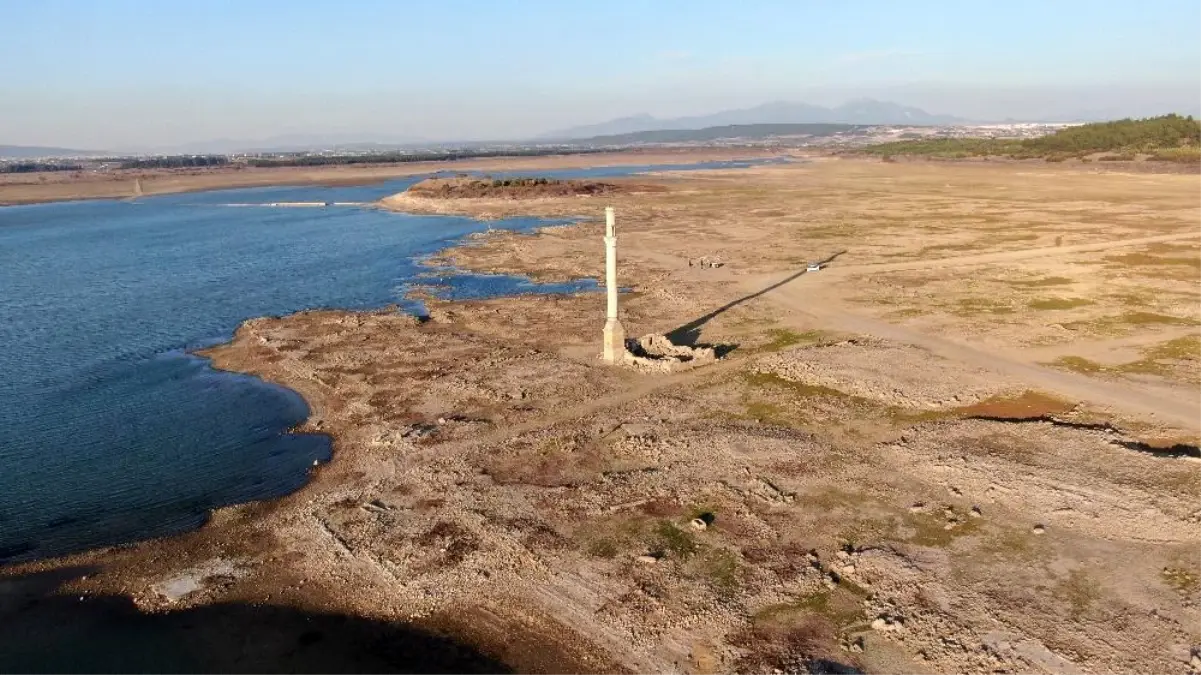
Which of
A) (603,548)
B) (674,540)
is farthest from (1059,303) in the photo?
(603,548)

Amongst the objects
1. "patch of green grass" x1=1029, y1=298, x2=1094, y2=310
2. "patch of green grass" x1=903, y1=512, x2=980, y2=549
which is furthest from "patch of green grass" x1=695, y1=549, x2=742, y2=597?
"patch of green grass" x1=1029, y1=298, x2=1094, y2=310

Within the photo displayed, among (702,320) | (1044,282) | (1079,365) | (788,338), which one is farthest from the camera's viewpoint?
(1044,282)

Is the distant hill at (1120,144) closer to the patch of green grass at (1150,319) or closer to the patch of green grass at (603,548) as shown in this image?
the patch of green grass at (1150,319)

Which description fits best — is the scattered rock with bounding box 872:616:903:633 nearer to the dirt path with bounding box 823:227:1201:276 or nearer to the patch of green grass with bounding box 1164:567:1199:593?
the patch of green grass with bounding box 1164:567:1199:593

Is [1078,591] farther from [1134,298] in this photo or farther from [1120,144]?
[1120,144]

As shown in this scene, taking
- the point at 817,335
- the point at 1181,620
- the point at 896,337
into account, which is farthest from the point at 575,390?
the point at 1181,620

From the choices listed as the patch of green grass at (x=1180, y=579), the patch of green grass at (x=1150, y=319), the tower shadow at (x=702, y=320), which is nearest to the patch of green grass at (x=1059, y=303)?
the patch of green grass at (x=1150, y=319)
